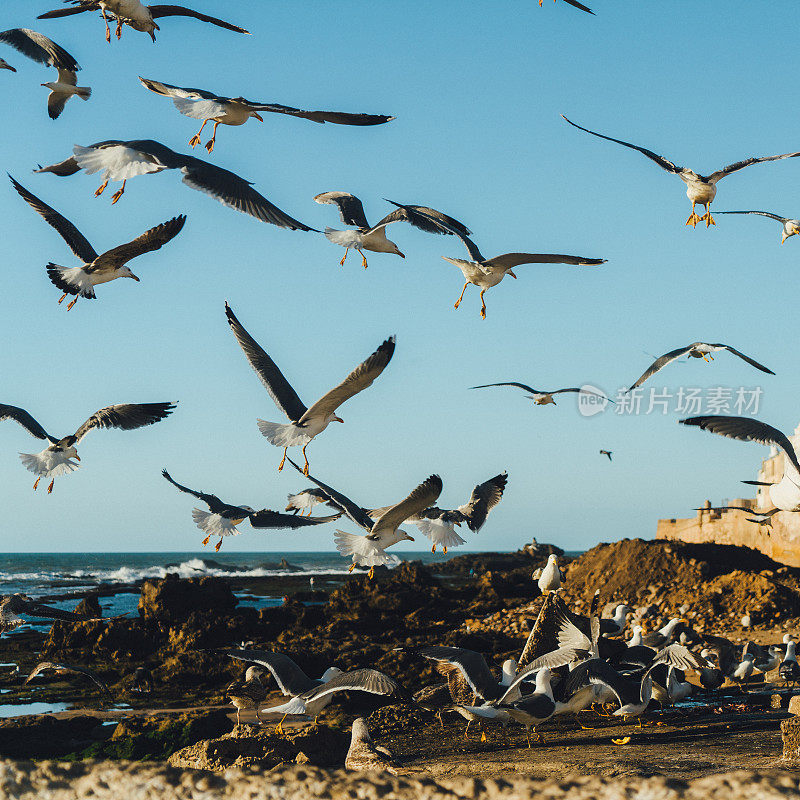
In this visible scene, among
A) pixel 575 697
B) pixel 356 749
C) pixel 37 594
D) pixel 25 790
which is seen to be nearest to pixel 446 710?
pixel 575 697

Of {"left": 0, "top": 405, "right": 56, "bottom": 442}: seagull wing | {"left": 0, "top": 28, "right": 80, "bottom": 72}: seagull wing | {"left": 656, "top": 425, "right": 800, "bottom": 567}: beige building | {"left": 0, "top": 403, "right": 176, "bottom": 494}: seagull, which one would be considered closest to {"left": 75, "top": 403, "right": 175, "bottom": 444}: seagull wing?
{"left": 0, "top": 403, "right": 176, "bottom": 494}: seagull

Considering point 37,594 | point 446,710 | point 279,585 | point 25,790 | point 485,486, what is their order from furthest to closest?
point 279,585 < point 37,594 < point 446,710 < point 485,486 < point 25,790

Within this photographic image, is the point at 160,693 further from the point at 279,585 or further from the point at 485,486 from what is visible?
the point at 279,585

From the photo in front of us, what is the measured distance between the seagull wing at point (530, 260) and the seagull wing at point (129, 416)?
3576mm

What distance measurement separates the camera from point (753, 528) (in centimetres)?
3328

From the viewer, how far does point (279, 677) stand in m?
9.73

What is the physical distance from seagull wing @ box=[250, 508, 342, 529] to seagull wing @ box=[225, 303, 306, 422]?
112 cm

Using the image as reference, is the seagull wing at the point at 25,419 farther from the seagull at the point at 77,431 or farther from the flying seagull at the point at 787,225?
the flying seagull at the point at 787,225

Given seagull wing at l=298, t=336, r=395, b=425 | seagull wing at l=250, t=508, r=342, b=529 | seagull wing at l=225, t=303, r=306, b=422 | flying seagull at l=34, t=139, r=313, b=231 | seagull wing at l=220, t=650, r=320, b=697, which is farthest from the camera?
seagull wing at l=220, t=650, r=320, b=697

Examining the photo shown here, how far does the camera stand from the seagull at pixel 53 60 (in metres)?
9.34

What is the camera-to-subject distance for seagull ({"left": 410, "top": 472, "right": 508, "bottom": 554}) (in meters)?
8.20

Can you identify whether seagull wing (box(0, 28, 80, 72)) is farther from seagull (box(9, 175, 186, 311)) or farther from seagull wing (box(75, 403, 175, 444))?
seagull wing (box(75, 403, 175, 444))

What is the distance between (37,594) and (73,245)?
123ft

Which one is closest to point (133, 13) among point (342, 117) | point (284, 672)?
point (342, 117)
